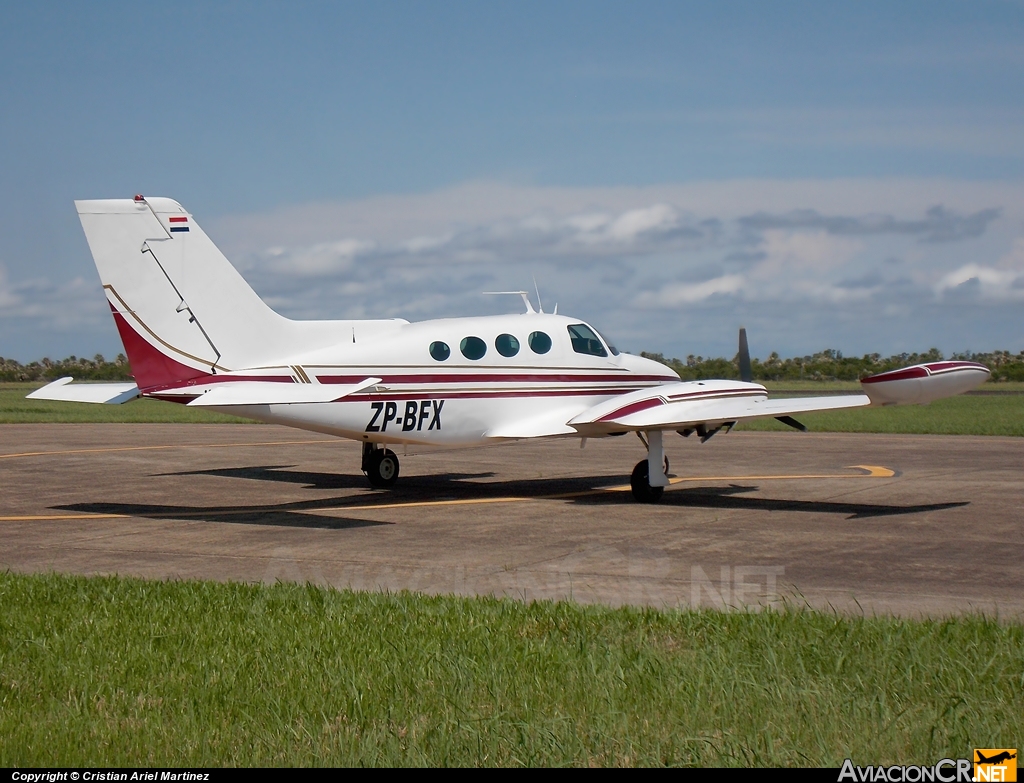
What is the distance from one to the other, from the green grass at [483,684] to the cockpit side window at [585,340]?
10.1 meters

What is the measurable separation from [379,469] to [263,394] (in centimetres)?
490

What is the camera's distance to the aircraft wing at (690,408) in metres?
16.8

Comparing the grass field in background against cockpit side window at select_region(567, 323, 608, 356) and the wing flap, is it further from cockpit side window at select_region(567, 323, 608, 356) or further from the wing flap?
the wing flap

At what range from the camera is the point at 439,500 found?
1767cm

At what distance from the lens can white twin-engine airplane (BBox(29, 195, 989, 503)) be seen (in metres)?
15.8

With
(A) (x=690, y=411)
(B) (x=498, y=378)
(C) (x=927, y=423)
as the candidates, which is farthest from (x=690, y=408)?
Answer: (C) (x=927, y=423)

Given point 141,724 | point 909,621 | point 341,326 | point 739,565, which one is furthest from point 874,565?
point 341,326

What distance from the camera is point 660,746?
5684 mm

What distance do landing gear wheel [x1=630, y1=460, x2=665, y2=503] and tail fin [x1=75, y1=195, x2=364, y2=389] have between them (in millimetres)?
5840

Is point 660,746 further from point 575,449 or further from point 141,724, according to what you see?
point 575,449

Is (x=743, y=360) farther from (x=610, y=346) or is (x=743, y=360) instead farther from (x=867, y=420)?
(x=867, y=420)

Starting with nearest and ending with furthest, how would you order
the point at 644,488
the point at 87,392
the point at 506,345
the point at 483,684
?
the point at 483,684, the point at 644,488, the point at 506,345, the point at 87,392

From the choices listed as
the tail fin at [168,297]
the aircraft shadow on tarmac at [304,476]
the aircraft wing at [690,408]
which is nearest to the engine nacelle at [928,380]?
the aircraft wing at [690,408]

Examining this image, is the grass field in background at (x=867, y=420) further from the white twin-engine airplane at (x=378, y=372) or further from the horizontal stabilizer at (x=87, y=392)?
the white twin-engine airplane at (x=378, y=372)
